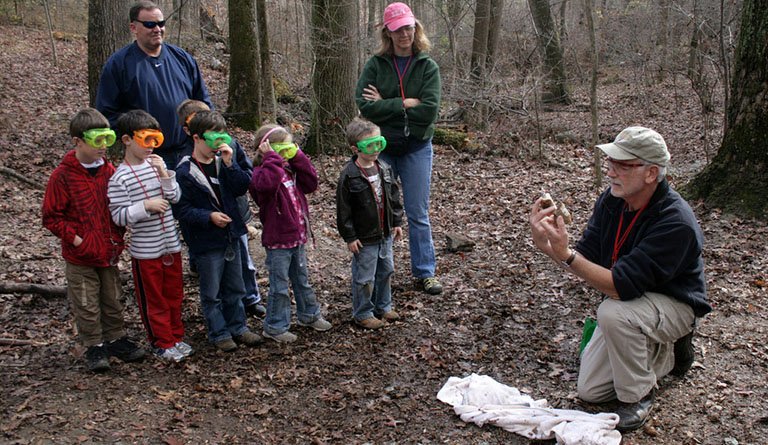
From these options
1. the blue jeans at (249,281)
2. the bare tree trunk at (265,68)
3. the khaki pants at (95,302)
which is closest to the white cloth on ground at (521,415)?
the blue jeans at (249,281)

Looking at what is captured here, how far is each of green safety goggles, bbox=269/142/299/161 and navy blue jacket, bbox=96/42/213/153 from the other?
3.22 feet

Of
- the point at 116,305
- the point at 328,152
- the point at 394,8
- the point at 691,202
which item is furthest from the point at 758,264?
the point at 328,152

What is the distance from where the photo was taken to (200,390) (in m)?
4.14

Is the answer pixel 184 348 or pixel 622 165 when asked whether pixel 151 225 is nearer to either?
pixel 184 348

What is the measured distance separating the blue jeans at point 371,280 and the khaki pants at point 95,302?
5.91 ft

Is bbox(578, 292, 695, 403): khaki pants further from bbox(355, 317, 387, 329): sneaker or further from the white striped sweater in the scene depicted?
the white striped sweater

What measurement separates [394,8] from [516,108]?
24.1 ft

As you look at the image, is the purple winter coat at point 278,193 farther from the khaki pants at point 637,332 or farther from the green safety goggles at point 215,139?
the khaki pants at point 637,332

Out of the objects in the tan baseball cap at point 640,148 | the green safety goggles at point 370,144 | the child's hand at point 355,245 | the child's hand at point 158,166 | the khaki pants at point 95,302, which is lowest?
the khaki pants at point 95,302

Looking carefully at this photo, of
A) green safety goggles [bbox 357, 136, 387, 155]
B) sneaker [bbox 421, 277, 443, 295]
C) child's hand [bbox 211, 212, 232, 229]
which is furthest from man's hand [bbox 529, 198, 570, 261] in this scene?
child's hand [bbox 211, 212, 232, 229]

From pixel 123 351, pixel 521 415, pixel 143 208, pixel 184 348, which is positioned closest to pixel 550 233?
pixel 521 415

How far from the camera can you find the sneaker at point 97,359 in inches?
166

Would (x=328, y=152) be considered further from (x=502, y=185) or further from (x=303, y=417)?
(x=303, y=417)

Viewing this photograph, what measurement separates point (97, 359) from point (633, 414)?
3573 millimetres
